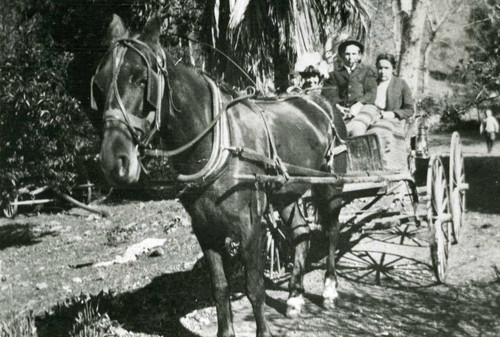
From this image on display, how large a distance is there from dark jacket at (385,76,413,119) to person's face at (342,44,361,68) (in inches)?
21.7

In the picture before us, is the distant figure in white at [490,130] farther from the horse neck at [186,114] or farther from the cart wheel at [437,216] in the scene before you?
the horse neck at [186,114]

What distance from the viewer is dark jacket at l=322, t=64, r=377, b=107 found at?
260 inches

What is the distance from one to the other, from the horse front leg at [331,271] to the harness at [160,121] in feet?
6.18

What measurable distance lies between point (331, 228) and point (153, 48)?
341 cm

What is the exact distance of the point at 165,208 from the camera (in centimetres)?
1302

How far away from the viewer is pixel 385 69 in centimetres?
691

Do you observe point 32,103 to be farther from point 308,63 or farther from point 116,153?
point 116,153

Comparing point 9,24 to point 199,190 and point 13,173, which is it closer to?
point 13,173

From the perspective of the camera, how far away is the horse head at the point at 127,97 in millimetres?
3439

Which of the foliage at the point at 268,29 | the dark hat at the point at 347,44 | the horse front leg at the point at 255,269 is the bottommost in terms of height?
the horse front leg at the point at 255,269

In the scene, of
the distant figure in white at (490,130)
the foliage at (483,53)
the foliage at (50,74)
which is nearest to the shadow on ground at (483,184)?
the foliage at (483,53)

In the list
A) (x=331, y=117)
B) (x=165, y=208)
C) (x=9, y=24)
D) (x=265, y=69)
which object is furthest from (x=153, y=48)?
(x=165, y=208)

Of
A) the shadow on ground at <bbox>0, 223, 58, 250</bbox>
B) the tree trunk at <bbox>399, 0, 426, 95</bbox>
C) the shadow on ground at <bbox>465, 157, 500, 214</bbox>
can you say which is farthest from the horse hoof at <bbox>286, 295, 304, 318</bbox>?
the shadow on ground at <bbox>0, 223, 58, 250</bbox>

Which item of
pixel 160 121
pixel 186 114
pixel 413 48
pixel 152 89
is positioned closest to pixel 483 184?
pixel 413 48
